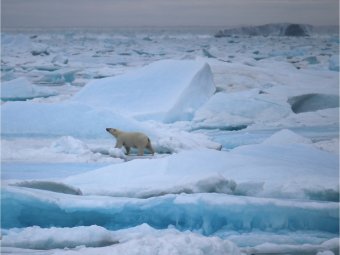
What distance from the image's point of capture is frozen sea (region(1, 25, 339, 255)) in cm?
273

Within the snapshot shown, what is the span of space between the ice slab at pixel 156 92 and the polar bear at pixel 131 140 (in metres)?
0.34

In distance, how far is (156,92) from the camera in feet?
12.4

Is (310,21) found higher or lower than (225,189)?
higher

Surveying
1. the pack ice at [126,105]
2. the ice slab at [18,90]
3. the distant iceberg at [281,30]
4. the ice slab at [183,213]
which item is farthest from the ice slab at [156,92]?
the ice slab at [183,213]

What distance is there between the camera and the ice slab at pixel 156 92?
3615mm

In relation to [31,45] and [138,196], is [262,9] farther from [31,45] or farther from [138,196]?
[31,45]

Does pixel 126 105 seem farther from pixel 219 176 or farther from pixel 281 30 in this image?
pixel 281 30

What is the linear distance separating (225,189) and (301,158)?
1.71 ft

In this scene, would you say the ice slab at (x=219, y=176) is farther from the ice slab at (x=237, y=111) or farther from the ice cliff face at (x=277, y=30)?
the ice cliff face at (x=277, y=30)

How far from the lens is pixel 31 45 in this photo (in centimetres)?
549

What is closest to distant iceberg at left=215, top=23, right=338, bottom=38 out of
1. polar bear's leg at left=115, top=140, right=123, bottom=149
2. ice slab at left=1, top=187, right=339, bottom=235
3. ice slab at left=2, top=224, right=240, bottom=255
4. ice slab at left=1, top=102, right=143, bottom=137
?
ice slab at left=1, top=102, right=143, bottom=137

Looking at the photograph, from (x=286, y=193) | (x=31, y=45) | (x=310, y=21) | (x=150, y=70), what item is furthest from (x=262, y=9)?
(x=31, y=45)

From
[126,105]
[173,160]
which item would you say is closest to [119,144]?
[173,160]

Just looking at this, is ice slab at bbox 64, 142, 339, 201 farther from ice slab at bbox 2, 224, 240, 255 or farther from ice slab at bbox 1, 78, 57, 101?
ice slab at bbox 1, 78, 57, 101
